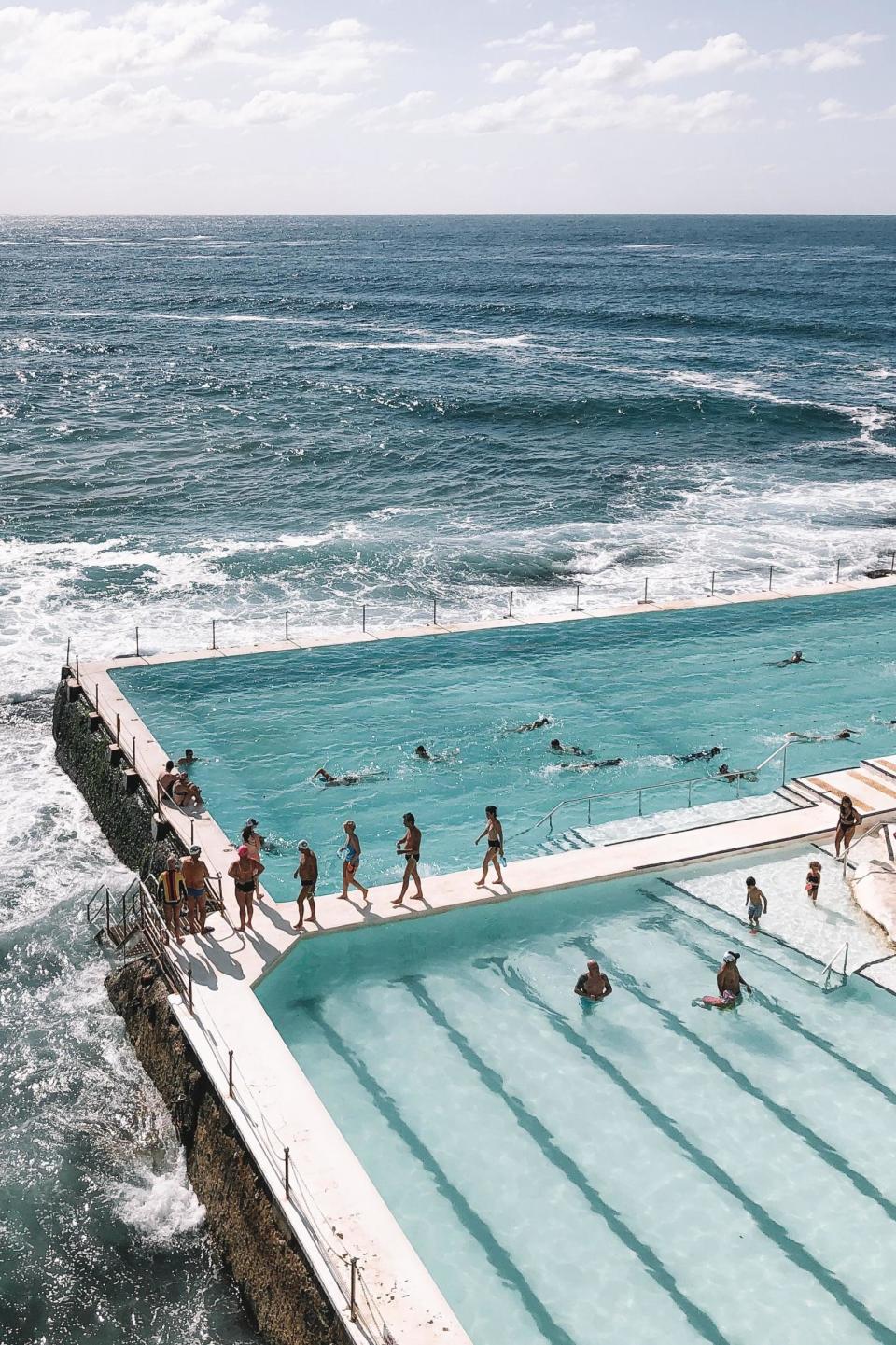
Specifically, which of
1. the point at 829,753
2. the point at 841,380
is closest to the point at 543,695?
the point at 829,753

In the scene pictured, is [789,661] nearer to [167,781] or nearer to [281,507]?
[167,781]

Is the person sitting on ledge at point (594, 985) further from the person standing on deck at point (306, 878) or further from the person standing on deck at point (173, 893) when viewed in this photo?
the person standing on deck at point (173, 893)

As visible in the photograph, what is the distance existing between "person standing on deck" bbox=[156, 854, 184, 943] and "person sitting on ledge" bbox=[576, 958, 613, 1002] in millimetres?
4990

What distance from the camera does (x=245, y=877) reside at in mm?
14406

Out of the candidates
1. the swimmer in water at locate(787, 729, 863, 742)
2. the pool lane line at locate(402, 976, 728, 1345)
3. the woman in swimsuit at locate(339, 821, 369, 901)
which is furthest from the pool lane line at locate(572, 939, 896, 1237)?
the swimmer in water at locate(787, 729, 863, 742)

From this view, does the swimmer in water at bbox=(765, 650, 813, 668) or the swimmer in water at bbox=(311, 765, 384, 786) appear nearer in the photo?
the swimmer in water at bbox=(311, 765, 384, 786)

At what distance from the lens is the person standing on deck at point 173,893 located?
1413 centimetres

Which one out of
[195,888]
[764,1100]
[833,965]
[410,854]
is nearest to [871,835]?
[833,965]

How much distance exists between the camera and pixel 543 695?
23453 millimetres

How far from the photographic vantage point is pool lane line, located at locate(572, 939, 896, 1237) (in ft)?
36.8

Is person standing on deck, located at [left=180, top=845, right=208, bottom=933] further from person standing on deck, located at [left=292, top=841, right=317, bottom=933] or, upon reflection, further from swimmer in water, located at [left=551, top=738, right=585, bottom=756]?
swimmer in water, located at [left=551, top=738, right=585, bottom=756]

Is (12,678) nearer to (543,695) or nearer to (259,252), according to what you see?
(543,695)

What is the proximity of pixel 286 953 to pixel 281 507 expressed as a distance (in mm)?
31065

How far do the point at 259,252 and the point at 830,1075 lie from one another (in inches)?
7425
